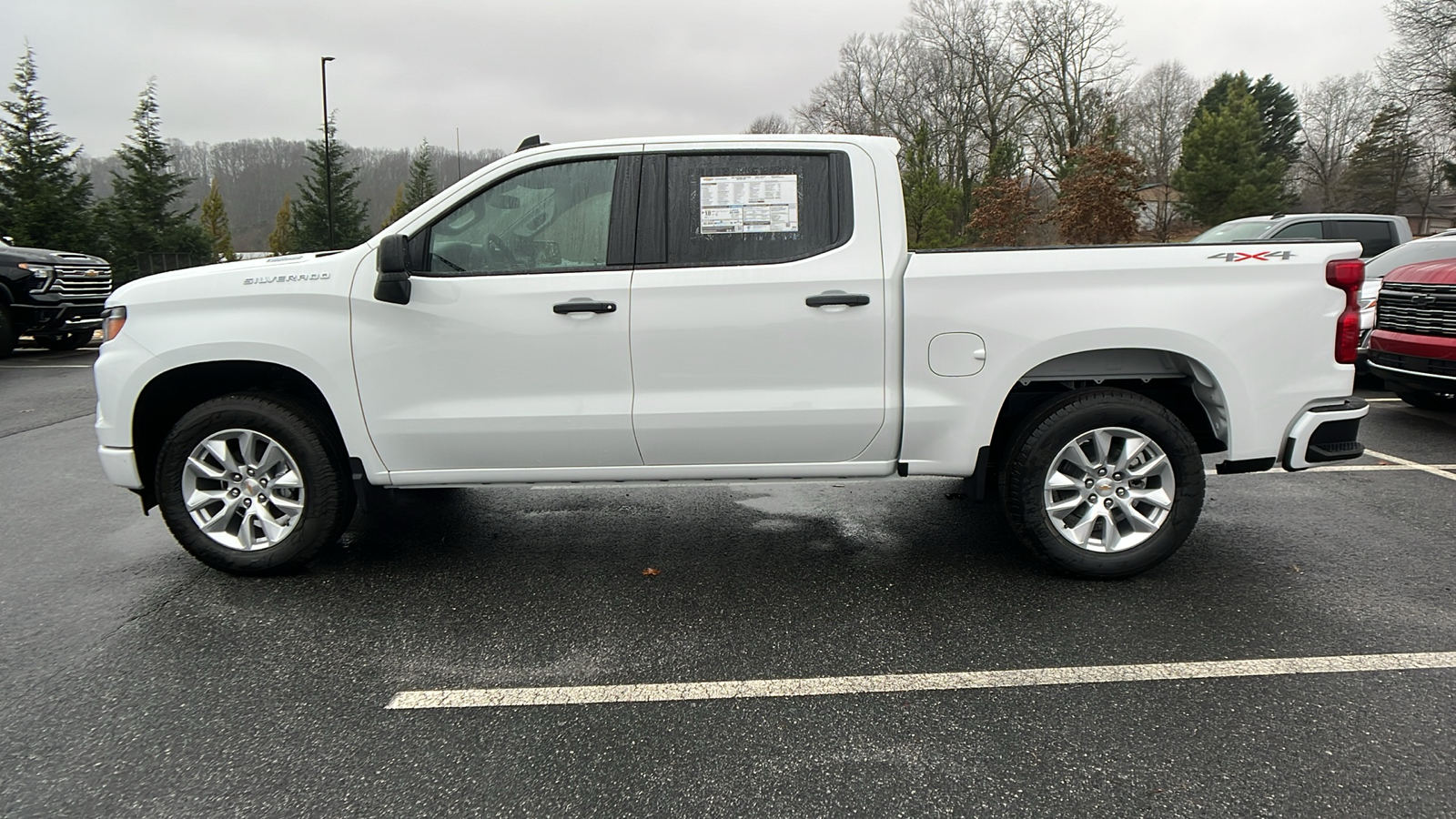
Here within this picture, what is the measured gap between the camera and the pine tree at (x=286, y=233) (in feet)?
176

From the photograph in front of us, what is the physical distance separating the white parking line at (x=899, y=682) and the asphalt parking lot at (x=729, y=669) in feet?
0.05

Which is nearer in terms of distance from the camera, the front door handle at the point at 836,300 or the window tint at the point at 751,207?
the front door handle at the point at 836,300

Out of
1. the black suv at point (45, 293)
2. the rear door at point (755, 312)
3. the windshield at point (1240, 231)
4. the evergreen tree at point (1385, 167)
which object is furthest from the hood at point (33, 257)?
the evergreen tree at point (1385, 167)

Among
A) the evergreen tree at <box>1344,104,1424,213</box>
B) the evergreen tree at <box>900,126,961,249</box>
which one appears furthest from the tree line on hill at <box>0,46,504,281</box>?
the evergreen tree at <box>1344,104,1424,213</box>

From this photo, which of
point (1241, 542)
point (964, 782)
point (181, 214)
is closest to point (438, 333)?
point (964, 782)

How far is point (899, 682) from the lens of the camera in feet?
10.1

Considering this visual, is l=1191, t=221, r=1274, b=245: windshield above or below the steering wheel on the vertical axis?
above

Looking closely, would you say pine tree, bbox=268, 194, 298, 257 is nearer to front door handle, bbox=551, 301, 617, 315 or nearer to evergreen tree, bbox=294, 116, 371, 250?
evergreen tree, bbox=294, 116, 371, 250

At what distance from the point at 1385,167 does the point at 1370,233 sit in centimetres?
4541

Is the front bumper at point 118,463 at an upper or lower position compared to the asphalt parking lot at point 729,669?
upper

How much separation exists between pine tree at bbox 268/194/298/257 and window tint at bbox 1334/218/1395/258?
5193cm

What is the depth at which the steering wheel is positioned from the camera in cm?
394

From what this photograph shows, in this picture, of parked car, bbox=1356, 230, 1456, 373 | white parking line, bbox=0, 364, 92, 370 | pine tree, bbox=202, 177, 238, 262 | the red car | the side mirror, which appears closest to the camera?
the side mirror

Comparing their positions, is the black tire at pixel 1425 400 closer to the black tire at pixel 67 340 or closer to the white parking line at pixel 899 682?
the white parking line at pixel 899 682
